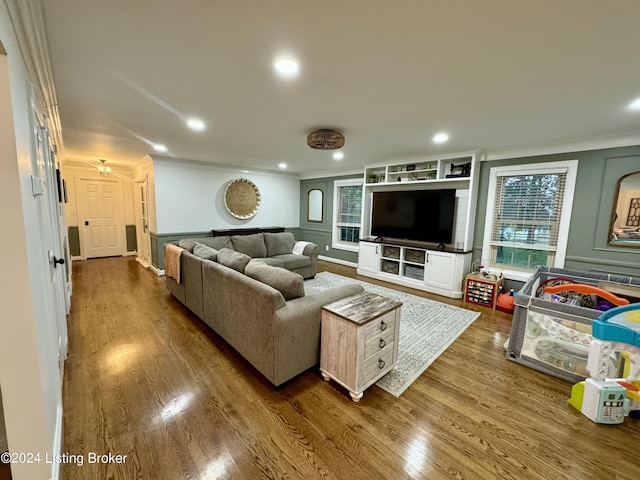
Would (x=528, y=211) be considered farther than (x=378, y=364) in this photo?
Yes

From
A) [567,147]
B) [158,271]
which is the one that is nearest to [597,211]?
[567,147]

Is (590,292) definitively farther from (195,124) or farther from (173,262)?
(173,262)

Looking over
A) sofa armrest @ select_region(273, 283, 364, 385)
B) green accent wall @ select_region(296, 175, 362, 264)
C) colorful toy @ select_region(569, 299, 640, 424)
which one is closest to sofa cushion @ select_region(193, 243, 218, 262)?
sofa armrest @ select_region(273, 283, 364, 385)

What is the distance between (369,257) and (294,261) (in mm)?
1552

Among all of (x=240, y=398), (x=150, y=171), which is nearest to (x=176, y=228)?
(x=150, y=171)

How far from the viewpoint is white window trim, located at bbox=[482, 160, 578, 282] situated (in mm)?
3404

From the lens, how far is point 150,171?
4.94 m

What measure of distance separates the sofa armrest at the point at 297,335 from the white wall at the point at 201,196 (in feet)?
13.3

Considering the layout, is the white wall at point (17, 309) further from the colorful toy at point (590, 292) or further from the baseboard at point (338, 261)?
the baseboard at point (338, 261)

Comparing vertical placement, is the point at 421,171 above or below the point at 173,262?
above

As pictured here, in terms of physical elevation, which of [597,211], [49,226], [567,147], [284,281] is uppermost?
[567,147]

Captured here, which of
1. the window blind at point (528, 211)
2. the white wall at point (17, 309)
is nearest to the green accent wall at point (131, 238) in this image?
the white wall at point (17, 309)

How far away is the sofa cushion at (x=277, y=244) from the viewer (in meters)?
5.09

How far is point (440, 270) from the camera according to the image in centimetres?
420
